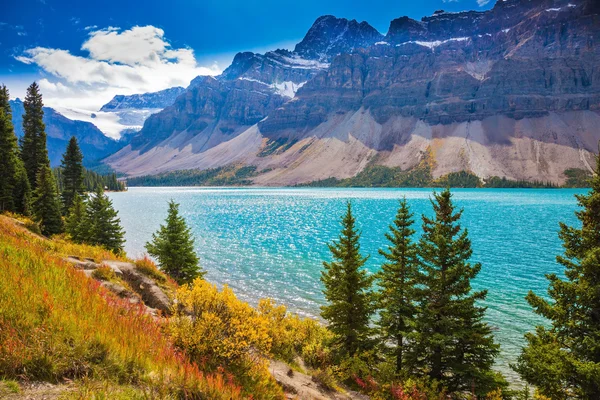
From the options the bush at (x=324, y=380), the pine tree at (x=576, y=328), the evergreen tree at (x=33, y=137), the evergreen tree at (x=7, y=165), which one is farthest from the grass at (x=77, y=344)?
the evergreen tree at (x=33, y=137)

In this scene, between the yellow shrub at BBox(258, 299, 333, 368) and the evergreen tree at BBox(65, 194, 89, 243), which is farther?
the evergreen tree at BBox(65, 194, 89, 243)

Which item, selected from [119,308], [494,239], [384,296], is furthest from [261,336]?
[494,239]

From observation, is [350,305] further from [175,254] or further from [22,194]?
[22,194]

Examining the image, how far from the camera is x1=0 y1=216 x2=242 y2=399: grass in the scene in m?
4.97

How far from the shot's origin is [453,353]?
1500 cm

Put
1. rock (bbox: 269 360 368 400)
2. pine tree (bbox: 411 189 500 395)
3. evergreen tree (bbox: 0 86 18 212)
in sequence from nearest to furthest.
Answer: rock (bbox: 269 360 368 400) < pine tree (bbox: 411 189 500 395) < evergreen tree (bbox: 0 86 18 212)

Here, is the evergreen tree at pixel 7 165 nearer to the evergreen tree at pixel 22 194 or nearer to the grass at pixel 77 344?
the evergreen tree at pixel 22 194

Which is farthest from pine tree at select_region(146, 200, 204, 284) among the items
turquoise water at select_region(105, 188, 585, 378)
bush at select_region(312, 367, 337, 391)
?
bush at select_region(312, 367, 337, 391)

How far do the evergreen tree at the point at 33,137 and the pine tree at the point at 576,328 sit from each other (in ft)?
212

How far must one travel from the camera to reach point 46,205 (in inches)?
1654

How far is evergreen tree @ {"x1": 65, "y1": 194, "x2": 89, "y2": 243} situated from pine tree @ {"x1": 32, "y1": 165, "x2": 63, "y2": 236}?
204 cm

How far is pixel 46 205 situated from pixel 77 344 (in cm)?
4676

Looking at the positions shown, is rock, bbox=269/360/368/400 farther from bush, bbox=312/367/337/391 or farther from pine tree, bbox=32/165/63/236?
pine tree, bbox=32/165/63/236

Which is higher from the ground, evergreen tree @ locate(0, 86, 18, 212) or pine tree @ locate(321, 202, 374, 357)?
evergreen tree @ locate(0, 86, 18, 212)
